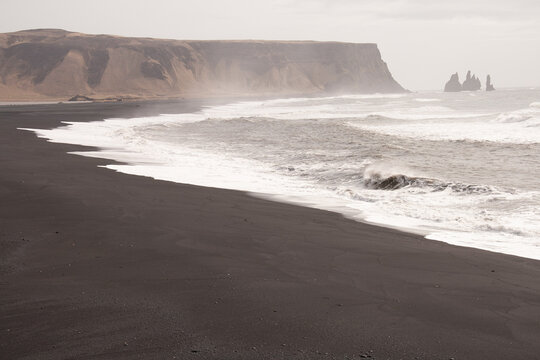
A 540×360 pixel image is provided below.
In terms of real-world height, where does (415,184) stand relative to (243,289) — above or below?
below

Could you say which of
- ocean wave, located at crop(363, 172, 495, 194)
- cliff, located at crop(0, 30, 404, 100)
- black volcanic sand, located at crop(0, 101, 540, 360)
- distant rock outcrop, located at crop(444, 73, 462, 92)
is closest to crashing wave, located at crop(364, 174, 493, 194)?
ocean wave, located at crop(363, 172, 495, 194)

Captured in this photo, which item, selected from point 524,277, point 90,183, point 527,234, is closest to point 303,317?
point 524,277

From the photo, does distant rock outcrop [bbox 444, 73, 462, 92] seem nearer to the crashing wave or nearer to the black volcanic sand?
the crashing wave

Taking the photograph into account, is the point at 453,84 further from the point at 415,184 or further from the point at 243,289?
the point at 243,289

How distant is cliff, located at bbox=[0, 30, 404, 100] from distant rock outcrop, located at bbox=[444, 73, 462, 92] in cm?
2667

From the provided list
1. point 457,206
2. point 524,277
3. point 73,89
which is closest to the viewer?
point 524,277

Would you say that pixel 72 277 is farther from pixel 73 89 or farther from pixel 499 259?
pixel 73 89

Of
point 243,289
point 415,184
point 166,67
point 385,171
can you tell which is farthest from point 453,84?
point 243,289

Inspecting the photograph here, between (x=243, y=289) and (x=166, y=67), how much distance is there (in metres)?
156

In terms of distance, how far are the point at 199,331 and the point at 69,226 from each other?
379 centimetres

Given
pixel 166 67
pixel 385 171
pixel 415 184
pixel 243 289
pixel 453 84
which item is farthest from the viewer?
pixel 453 84

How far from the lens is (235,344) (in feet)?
12.0

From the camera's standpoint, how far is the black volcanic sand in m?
3.67

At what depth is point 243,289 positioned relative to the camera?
4.75 m
